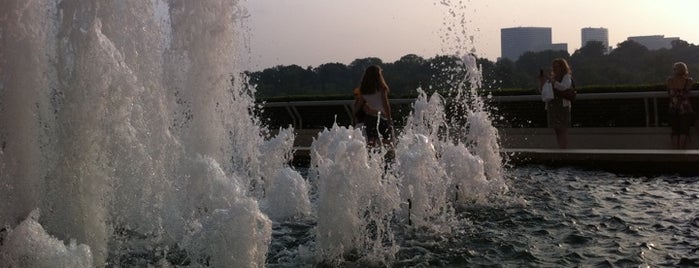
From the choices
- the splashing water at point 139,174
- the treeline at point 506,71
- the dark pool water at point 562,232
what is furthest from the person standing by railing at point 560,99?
the treeline at point 506,71

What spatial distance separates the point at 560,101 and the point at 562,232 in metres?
5.39

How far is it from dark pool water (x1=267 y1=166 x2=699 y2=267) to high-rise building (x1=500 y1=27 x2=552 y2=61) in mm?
14141

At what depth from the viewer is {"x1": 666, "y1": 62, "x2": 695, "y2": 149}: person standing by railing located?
469 inches

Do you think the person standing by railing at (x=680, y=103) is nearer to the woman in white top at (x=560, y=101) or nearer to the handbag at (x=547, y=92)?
the woman in white top at (x=560, y=101)

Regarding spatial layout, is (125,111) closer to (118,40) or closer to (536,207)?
(118,40)

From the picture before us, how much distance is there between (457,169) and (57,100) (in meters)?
4.37

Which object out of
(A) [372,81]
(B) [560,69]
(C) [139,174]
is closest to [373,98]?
(A) [372,81]

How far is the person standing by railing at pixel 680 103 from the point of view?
11.9 meters

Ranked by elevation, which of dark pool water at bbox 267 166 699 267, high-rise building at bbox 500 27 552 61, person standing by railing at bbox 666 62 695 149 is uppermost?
high-rise building at bbox 500 27 552 61

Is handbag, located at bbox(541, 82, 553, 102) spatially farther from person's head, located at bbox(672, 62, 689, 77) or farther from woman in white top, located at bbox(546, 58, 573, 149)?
person's head, located at bbox(672, 62, 689, 77)

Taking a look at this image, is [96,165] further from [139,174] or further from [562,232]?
[562,232]

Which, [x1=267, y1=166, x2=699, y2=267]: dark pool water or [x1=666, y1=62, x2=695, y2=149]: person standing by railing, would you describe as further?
[x1=666, y1=62, x2=695, y2=149]: person standing by railing

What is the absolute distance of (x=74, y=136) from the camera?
5355 millimetres

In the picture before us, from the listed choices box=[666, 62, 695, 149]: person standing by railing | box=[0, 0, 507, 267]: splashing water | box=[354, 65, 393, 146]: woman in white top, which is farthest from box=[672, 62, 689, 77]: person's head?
box=[0, 0, 507, 267]: splashing water
